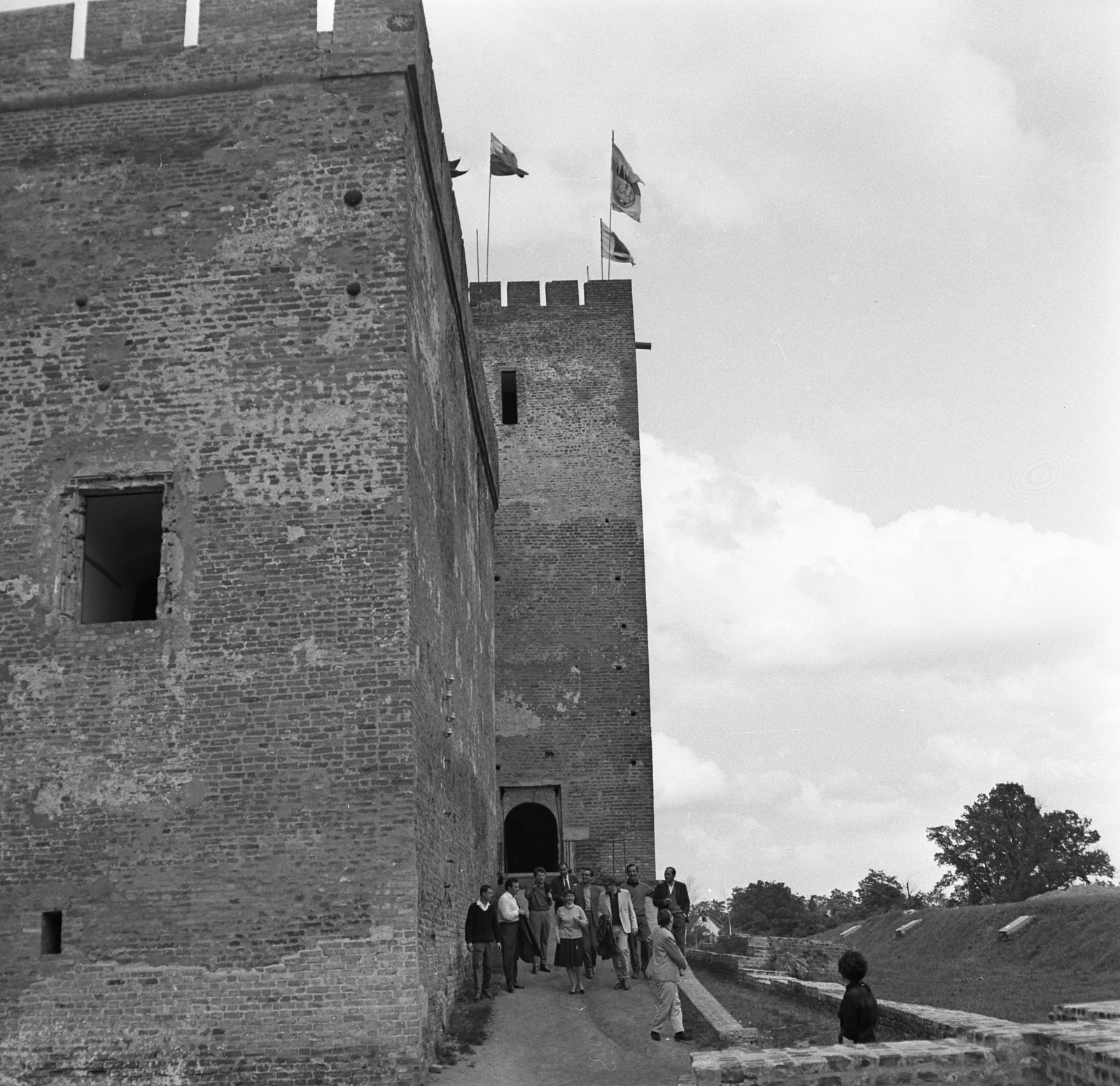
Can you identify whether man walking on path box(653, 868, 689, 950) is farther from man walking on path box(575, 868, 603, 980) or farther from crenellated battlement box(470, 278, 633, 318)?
crenellated battlement box(470, 278, 633, 318)

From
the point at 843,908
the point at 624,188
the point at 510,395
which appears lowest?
the point at 843,908

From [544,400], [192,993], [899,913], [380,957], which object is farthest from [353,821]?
[899,913]

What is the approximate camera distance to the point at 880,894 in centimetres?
5931

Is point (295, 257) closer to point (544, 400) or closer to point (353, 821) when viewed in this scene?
point (353, 821)

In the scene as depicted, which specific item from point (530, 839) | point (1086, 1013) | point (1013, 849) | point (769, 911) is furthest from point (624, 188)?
point (769, 911)

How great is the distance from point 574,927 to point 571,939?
0.21m

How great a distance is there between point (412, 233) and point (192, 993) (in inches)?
283

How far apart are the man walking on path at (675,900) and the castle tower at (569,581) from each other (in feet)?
28.0

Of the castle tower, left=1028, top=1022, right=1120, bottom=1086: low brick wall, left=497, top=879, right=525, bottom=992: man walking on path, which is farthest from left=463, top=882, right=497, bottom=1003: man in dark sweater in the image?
the castle tower

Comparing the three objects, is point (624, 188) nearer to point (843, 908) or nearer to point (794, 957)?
point (794, 957)

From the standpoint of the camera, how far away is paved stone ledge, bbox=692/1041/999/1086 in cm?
754

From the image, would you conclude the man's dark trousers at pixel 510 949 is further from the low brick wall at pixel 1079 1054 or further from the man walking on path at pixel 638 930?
the low brick wall at pixel 1079 1054

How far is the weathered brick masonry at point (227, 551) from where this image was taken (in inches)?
385

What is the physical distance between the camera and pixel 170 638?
10594mm
